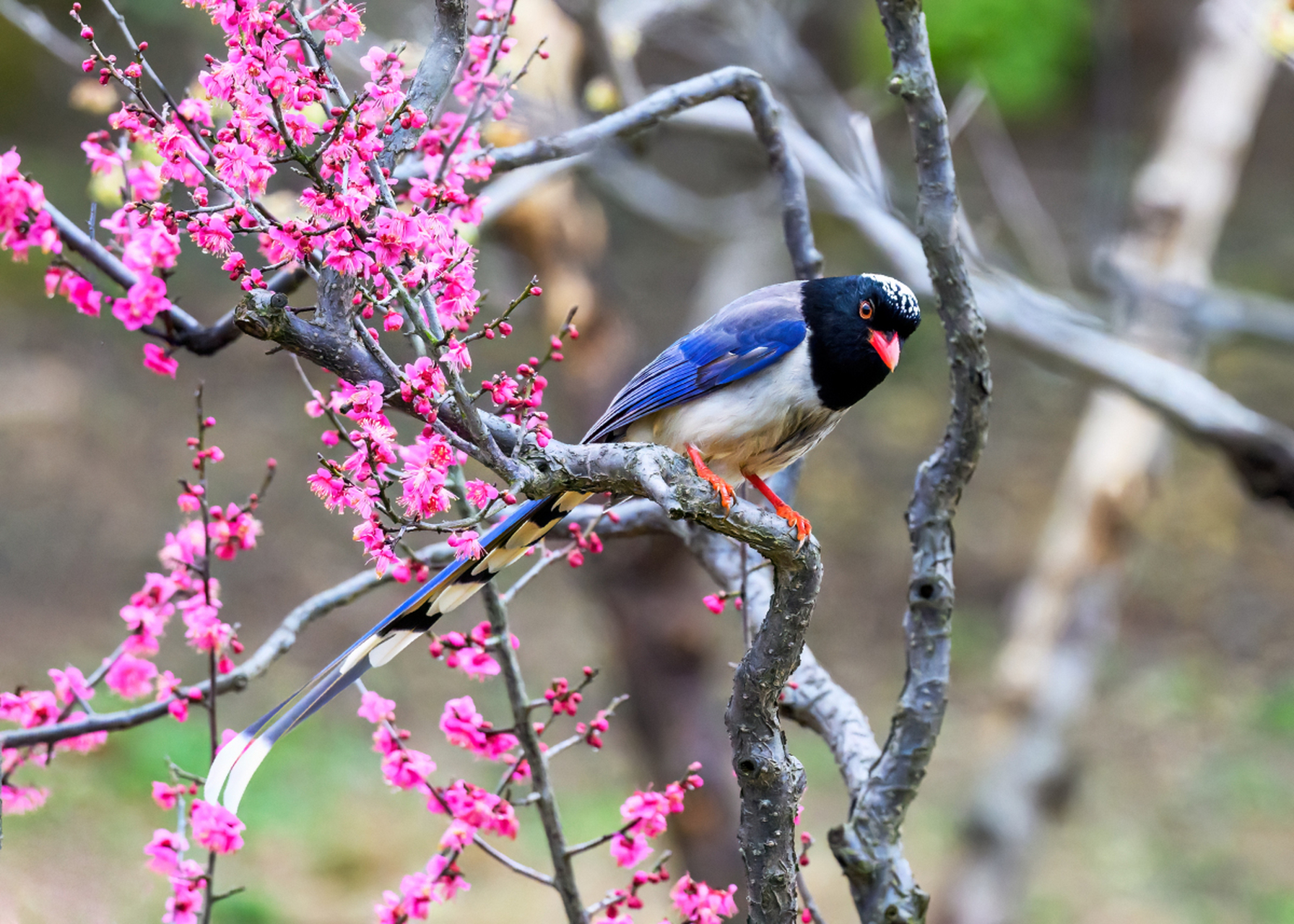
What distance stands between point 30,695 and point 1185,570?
8681mm

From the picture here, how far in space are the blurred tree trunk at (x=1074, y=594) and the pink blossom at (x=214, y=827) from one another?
14.9ft

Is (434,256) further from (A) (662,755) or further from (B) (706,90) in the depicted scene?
(A) (662,755)

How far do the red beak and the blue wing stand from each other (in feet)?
0.44

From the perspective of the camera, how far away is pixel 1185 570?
29.9 feet

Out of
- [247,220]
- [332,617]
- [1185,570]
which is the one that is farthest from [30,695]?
[1185,570]

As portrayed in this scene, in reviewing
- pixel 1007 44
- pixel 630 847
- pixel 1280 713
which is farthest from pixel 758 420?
pixel 1007 44

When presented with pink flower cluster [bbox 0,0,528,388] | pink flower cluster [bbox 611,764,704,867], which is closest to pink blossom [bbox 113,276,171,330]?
pink flower cluster [bbox 0,0,528,388]

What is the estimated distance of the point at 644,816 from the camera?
1.82 meters

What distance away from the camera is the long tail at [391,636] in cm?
173

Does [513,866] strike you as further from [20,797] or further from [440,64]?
[440,64]

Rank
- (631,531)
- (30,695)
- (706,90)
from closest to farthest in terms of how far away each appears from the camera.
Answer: (30,695), (706,90), (631,531)

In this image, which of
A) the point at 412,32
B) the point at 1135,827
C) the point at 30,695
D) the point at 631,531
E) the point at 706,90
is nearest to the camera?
the point at 30,695

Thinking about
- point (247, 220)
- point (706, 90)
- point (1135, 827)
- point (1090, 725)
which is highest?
point (1090, 725)

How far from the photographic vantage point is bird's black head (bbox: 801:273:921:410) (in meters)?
2.35
